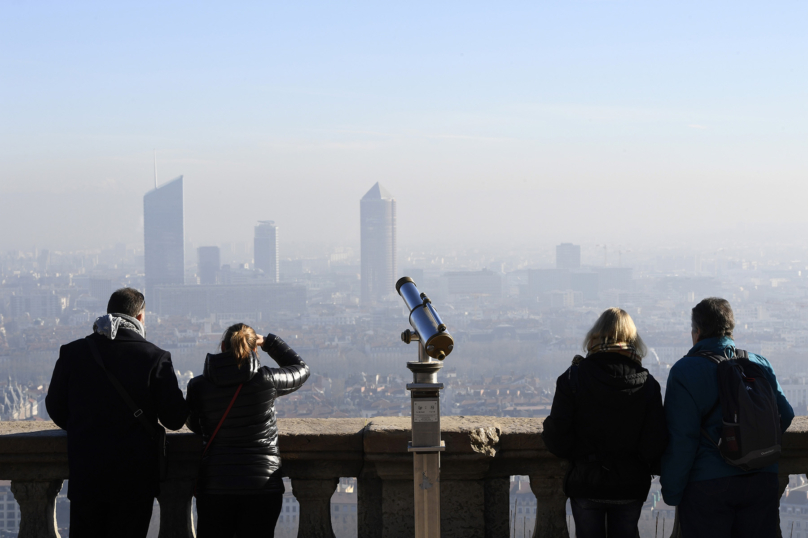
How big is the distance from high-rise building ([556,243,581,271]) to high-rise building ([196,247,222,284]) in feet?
211

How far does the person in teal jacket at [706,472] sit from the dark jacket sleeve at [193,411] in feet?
5.09

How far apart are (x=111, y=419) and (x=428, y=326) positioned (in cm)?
114

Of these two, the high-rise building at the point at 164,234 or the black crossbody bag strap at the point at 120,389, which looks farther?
the high-rise building at the point at 164,234

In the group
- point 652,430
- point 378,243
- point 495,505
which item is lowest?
point 495,505

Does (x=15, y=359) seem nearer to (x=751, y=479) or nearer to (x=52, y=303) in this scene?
(x=52, y=303)

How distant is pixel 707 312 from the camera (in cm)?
248

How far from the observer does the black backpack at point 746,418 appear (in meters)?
2.30

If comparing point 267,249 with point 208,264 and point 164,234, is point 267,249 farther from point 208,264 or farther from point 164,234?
point 164,234

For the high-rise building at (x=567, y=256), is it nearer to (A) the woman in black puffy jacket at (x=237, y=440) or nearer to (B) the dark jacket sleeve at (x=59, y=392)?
(A) the woman in black puffy jacket at (x=237, y=440)

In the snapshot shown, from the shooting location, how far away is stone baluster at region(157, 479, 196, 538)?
9.47 feet

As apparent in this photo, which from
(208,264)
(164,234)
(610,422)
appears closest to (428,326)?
(610,422)

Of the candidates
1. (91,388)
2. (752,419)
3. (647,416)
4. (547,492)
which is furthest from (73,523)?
(752,419)

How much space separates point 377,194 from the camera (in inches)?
6845

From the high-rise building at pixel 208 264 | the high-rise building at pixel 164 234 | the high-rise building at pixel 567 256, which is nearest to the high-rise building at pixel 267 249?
the high-rise building at pixel 208 264
